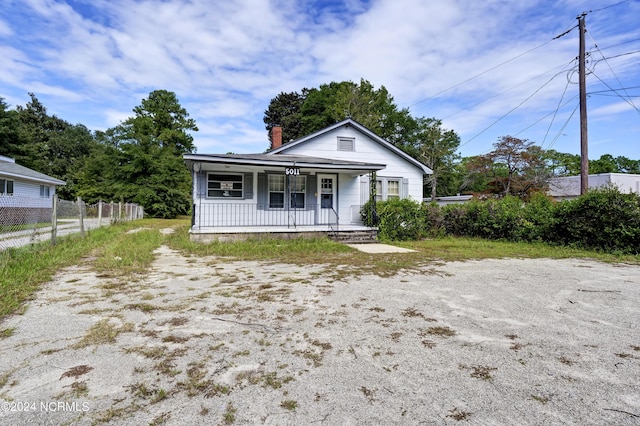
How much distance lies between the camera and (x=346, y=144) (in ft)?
Answer: 49.1

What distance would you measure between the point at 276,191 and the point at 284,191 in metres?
0.32

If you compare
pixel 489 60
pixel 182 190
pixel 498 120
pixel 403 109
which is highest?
pixel 403 109

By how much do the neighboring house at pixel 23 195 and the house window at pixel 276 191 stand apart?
1243 centimetres

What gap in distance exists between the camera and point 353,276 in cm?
564

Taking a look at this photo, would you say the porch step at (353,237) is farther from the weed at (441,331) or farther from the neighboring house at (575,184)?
the neighboring house at (575,184)

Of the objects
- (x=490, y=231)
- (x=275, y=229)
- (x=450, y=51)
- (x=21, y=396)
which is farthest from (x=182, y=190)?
(x=21, y=396)

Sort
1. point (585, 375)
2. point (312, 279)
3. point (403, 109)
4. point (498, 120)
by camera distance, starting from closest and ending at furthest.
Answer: point (585, 375) < point (312, 279) < point (498, 120) < point (403, 109)

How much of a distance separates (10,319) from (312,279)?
3.79m

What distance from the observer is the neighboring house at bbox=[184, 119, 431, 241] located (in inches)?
427

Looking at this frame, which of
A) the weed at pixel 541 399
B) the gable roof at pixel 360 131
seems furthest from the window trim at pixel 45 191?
the weed at pixel 541 399

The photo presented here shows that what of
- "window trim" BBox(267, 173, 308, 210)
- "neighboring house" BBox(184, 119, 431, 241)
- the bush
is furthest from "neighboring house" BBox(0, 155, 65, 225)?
the bush

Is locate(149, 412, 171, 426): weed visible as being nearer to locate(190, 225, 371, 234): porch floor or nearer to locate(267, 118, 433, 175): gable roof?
locate(190, 225, 371, 234): porch floor

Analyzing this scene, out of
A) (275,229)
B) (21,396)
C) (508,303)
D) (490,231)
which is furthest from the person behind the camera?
(490,231)

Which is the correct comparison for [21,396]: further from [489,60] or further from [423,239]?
[489,60]
